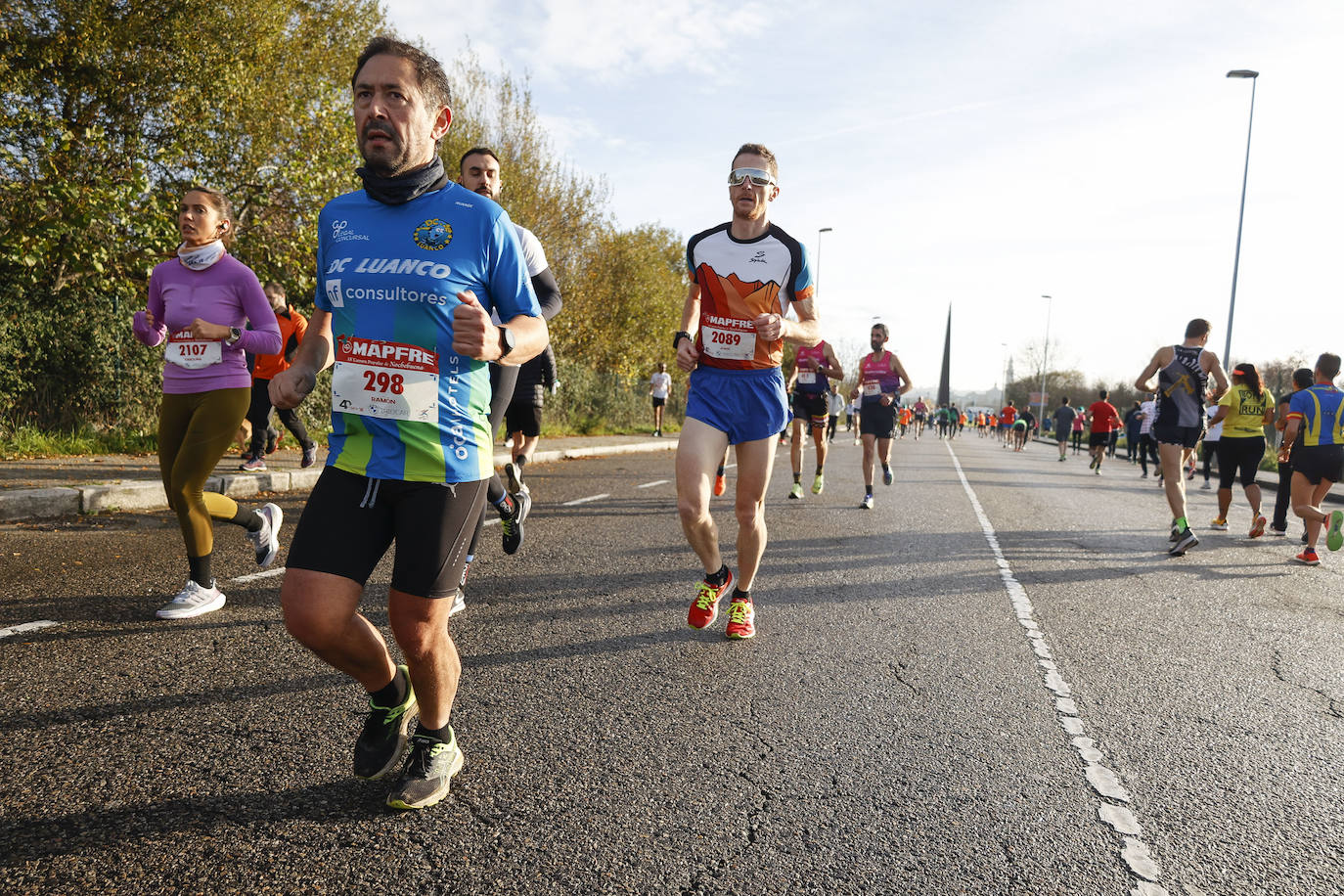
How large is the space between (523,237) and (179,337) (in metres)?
1.84

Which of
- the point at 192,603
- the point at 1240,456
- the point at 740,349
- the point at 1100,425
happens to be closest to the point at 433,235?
the point at 740,349

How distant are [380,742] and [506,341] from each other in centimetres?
121

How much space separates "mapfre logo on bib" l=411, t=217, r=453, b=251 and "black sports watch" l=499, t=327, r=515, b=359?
0.28 metres

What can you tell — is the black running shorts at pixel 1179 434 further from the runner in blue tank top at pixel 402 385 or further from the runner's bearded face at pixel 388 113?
the runner's bearded face at pixel 388 113

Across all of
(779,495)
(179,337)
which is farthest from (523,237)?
(779,495)

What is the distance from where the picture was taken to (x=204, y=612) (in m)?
4.36

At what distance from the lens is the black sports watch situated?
234 cm

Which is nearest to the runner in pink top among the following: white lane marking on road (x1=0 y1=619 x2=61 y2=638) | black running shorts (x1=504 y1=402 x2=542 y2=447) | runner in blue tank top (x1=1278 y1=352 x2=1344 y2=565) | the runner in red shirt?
white lane marking on road (x1=0 y1=619 x2=61 y2=638)

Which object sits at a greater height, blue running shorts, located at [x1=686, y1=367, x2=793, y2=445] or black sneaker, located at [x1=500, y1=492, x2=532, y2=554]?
blue running shorts, located at [x1=686, y1=367, x2=793, y2=445]

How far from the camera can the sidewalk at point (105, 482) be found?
6949 millimetres

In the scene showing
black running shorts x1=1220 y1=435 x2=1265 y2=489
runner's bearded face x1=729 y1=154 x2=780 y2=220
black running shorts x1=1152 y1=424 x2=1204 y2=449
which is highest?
runner's bearded face x1=729 y1=154 x2=780 y2=220

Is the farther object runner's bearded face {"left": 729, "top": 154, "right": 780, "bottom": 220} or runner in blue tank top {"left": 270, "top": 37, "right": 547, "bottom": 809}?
runner's bearded face {"left": 729, "top": 154, "right": 780, "bottom": 220}

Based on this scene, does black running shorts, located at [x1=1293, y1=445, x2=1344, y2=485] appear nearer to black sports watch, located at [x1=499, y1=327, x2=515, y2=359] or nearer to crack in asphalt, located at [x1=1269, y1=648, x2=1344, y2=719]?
crack in asphalt, located at [x1=1269, y1=648, x2=1344, y2=719]

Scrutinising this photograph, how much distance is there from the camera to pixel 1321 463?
27.4 feet
